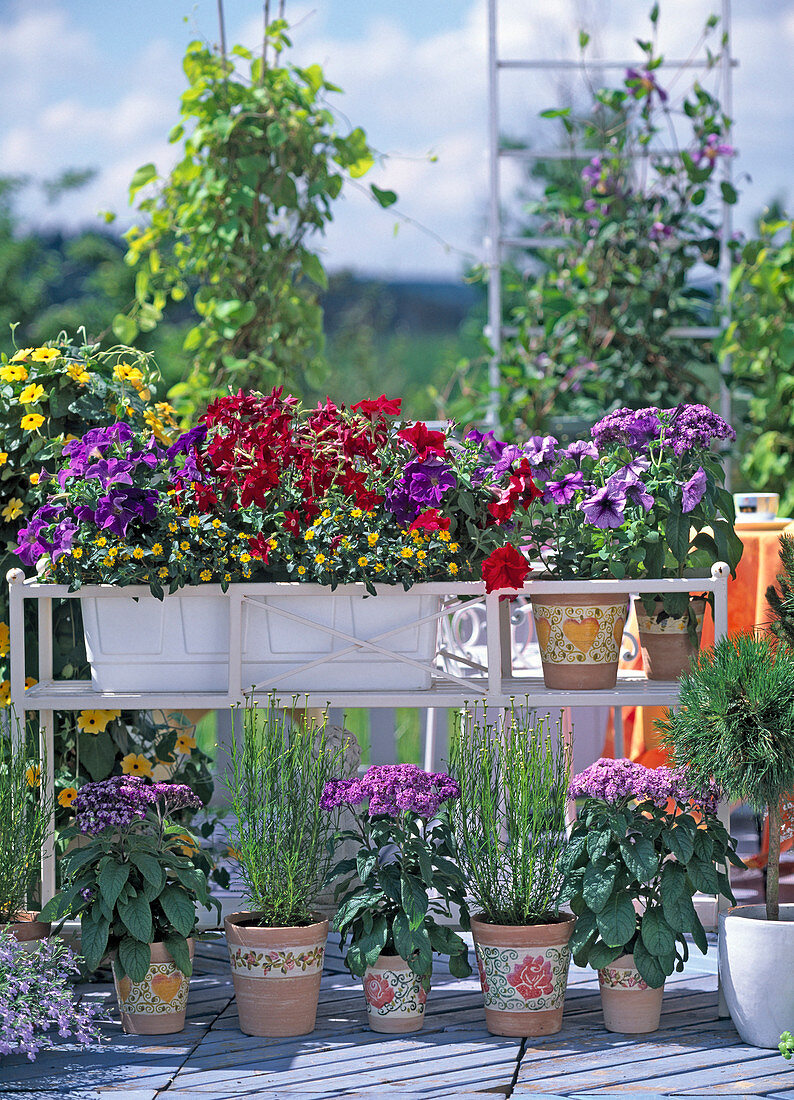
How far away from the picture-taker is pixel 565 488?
2424 mm

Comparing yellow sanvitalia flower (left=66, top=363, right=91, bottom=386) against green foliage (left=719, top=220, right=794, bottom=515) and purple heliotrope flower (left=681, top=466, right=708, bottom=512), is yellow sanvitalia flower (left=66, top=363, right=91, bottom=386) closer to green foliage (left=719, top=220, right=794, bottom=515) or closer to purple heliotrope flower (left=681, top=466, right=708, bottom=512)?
purple heliotrope flower (left=681, top=466, right=708, bottom=512)

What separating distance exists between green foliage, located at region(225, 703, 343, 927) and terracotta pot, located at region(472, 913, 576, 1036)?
1.08 ft

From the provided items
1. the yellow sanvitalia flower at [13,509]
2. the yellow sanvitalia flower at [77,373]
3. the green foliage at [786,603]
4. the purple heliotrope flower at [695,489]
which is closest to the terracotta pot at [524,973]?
the green foliage at [786,603]

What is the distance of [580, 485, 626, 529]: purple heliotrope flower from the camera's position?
2.36 meters

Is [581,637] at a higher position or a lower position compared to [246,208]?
lower

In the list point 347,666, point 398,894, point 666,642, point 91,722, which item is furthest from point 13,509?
Result: point 666,642

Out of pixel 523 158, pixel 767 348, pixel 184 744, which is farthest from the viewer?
pixel 523 158

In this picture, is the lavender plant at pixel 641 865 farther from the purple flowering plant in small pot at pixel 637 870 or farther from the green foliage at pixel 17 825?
the green foliage at pixel 17 825

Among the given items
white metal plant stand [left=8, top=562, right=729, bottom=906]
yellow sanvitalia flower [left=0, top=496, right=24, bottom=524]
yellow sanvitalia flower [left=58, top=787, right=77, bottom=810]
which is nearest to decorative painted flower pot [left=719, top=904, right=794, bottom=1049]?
white metal plant stand [left=8, top=562, right=729, bottom=906]

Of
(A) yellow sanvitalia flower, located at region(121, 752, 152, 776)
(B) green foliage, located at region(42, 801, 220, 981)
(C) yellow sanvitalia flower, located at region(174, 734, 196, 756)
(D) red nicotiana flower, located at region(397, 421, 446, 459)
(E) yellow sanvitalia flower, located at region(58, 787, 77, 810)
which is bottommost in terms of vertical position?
(B) green foliage, located at region(42, 801, 220, 981)

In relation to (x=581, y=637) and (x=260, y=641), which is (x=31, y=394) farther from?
(x=581, y=637)

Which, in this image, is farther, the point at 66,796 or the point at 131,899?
the point at 66,796

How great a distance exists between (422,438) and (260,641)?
19.8 inches

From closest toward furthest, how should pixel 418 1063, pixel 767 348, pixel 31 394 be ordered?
1. pixel 418 1063
2. pixel 31 394
3. pixel 767 348
